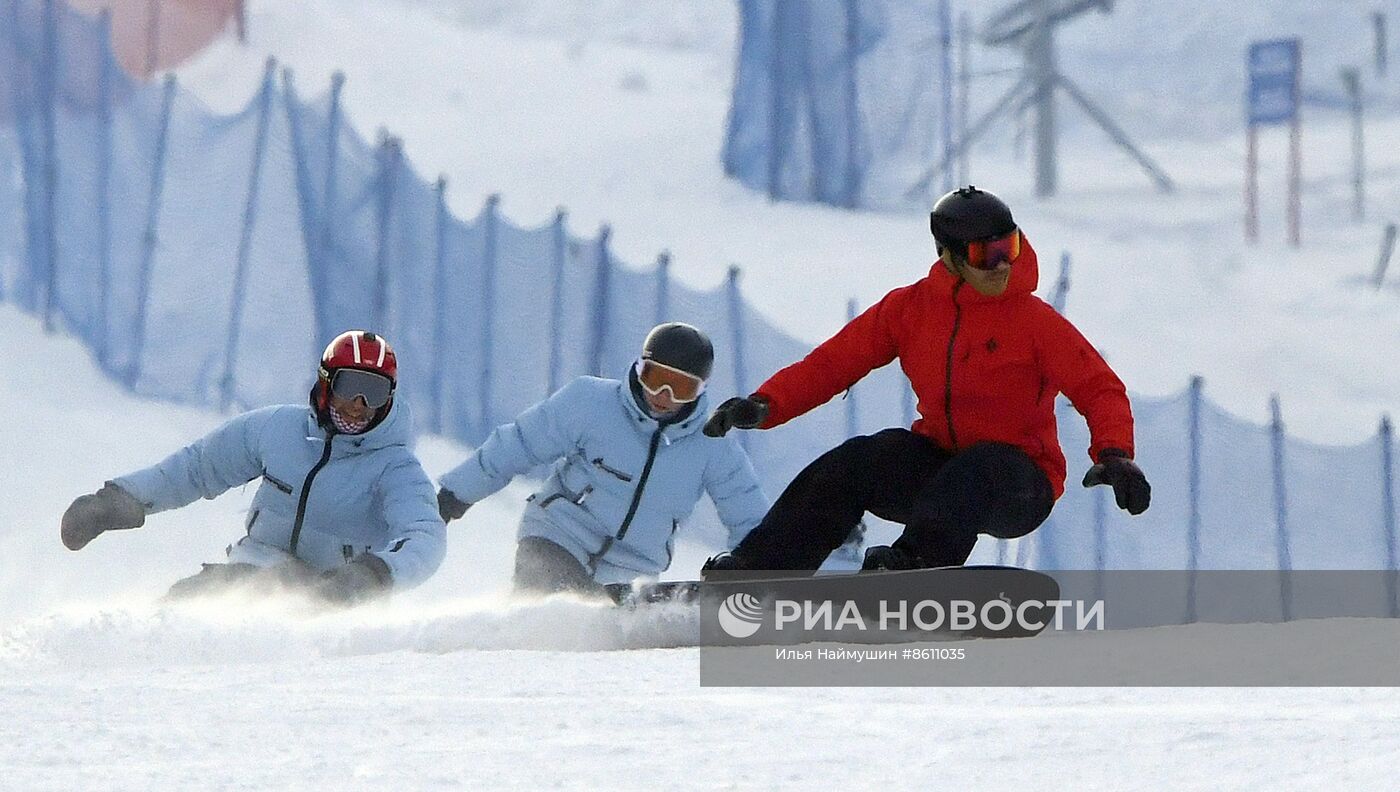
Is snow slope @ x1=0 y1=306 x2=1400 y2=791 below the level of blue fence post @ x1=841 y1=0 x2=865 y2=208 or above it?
below

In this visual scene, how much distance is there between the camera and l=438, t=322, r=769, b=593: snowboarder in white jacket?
18.0 feet

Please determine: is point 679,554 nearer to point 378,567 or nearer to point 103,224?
point 103,224

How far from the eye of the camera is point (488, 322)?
10.6 m

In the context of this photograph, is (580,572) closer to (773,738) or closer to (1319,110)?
(773,738)

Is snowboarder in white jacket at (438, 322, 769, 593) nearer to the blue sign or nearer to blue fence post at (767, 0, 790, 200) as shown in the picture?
blue fence post at (767, 0, 790, 200)

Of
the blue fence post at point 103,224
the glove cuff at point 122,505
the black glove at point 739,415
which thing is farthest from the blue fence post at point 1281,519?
the blue fence post at point 103,224

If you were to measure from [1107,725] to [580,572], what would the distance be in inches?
95.2

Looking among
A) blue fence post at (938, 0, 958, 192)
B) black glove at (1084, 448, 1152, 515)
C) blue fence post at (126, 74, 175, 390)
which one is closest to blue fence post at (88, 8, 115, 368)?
blue fence post at (126, 74, 175, 390)

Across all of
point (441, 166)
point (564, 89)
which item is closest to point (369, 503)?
point (441, 166)

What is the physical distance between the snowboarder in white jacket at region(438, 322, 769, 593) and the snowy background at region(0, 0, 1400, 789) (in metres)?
0.51

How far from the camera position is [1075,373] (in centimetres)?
459

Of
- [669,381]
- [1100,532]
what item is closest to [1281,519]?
[1100,532]

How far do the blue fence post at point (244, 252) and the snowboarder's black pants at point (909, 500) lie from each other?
21.5ft

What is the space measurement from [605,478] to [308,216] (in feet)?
19.8
